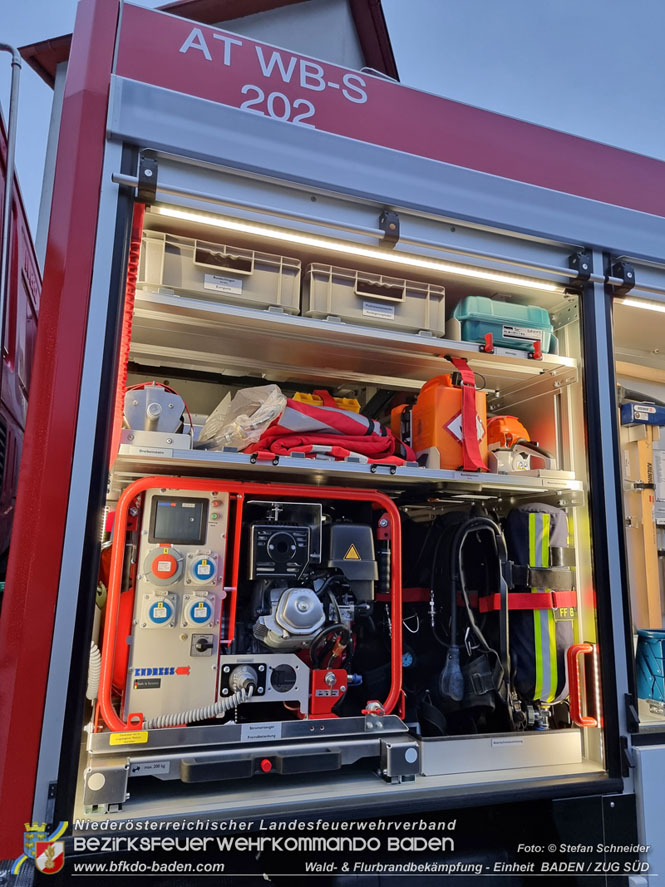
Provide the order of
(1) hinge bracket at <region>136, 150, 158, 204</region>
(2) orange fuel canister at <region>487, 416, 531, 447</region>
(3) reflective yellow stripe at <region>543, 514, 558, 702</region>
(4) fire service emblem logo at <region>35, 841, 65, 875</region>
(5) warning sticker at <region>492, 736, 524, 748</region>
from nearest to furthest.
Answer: (4) fire service emblem logo at <region>35, 841, 65, 875</region> < (1) hinge bracket at <region>136, 150, 158, 204</region> < (5) warning sticker at <region>492, 736, 524, 748</region> < (3) reflective yellow stripe at <region>543, 514, 558, 702</region> < (2) orange fuel canister at <region>487, 416, 531, 447</region>

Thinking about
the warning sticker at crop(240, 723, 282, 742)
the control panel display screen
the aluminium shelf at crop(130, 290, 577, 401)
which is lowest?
the warning sticker at crop(240, 723, 282, 742)

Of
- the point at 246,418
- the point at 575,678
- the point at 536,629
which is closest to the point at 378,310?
the point at 246,418

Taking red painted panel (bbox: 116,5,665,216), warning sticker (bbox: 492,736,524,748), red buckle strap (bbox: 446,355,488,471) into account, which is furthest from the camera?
red buckle strap (bbox: 446,355,488,471)

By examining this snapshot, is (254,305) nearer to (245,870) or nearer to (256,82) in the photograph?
(256,82)

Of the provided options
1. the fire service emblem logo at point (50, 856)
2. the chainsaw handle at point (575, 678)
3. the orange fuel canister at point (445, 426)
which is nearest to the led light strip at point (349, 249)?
the orange fuel canister at point (445, 426)

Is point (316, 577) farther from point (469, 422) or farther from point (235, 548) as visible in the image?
point (469, 422)

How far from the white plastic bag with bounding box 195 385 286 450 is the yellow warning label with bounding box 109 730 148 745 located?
A: 1.06 metres

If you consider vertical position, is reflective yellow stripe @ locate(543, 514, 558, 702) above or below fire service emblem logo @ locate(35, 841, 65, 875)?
above

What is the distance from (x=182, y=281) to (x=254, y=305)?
30cm

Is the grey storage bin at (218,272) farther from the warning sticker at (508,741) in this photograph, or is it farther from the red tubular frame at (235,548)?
the warning sticker at (508,741)

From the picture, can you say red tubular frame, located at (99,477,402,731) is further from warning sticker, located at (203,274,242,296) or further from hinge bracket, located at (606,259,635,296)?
hinge bracket, located at (606,259,635,296)

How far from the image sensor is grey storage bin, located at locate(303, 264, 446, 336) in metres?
2.45

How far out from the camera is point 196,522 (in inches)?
89.7

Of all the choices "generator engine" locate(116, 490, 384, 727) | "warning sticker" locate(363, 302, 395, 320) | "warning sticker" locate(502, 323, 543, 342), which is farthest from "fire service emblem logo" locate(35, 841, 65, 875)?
"warning sticker" locate(502, 323, 543, 342)
